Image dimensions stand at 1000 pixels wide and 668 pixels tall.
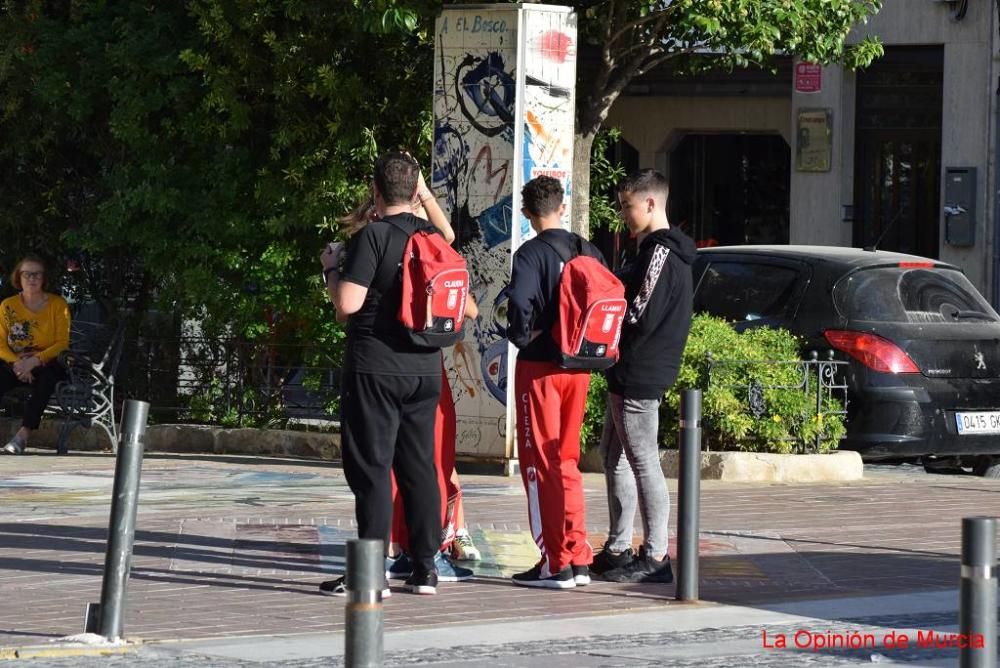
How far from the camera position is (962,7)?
20.9 meters

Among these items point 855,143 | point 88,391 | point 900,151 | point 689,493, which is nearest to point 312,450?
point 88,391

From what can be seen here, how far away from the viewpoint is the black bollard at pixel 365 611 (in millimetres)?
4238

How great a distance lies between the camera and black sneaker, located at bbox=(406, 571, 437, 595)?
812 cm

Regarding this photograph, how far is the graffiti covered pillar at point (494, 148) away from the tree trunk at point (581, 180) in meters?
1.93

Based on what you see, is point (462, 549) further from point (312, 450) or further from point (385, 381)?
point (312, 450)

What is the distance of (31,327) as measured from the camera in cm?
1489

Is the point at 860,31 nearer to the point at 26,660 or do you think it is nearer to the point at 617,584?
the point at 617,584

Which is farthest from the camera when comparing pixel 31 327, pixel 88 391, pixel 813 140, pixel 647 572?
pixel 813 140

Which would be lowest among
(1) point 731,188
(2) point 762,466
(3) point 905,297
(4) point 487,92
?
(2) point 762,466

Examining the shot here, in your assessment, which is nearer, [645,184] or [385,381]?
[385,381]

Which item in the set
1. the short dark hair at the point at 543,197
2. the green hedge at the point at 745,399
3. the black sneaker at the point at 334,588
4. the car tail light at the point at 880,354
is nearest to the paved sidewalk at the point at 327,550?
the black sneaker at the point at 334,588

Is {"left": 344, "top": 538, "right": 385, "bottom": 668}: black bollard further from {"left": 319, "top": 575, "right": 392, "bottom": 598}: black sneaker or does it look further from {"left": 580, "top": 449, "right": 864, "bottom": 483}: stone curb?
{"left": 580, "top": 449, "right": 864, "bottom": 483}: stone curb

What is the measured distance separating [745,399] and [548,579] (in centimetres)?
466

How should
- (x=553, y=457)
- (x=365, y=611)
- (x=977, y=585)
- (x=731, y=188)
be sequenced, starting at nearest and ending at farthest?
(x=365, y=611)
(x=977, y=585)
(x=553, y=457)
(x=731, y=188)
